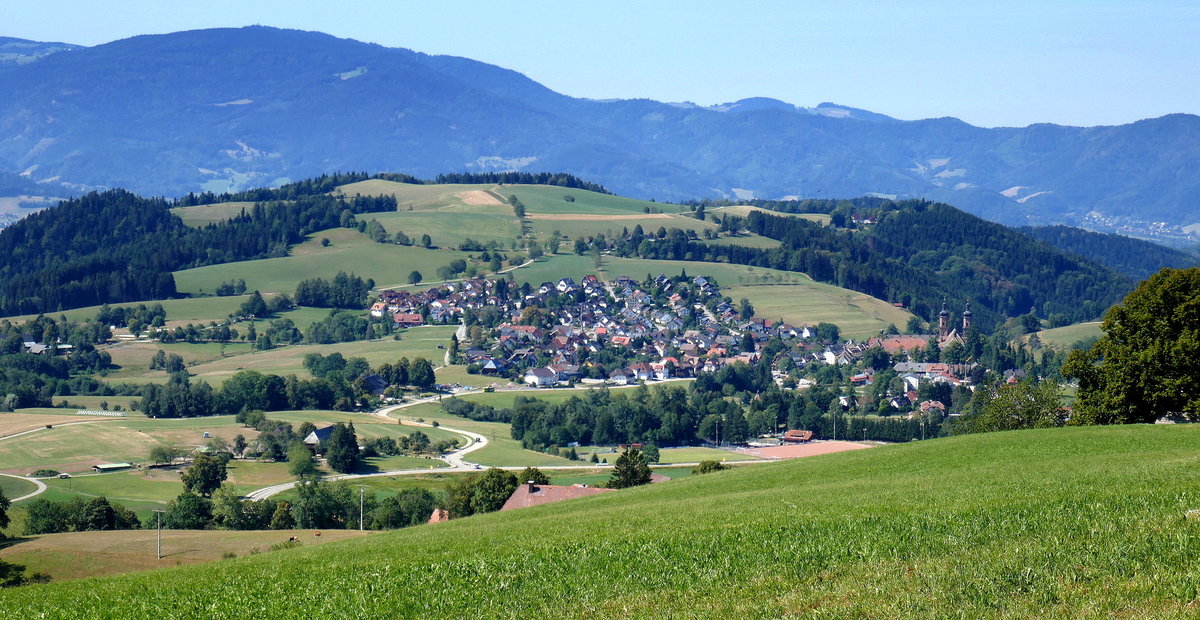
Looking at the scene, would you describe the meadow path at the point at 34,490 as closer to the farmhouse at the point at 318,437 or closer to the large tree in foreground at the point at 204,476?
the large tree in foreground at the point at 204,476

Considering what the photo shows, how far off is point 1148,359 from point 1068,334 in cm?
11104

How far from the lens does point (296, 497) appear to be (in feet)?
198

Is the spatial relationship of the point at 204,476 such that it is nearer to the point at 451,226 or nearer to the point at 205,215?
the point at 451,226

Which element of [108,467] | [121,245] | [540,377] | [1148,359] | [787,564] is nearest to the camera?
[787,564]

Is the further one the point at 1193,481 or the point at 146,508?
the point at 146,508

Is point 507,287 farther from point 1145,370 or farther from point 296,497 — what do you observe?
point 1145,370

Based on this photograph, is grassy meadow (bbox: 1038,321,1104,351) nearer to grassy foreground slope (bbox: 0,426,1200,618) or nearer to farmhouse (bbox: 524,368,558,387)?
farmhouse (bbox: 524,368,558,387)

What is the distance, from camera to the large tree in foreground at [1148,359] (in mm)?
42812

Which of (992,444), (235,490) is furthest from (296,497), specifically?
(992,444)

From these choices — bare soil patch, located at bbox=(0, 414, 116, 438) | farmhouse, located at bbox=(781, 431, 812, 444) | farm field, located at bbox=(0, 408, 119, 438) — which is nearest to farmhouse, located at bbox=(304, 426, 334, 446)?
farm field, located at bbox=(0, 408, 119, 438)

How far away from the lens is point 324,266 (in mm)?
163125

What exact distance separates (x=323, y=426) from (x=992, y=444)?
5649cm

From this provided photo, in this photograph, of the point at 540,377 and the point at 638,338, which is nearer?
the point at 540,377

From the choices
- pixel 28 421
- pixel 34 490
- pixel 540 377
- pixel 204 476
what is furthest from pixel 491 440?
pixel 28 421
